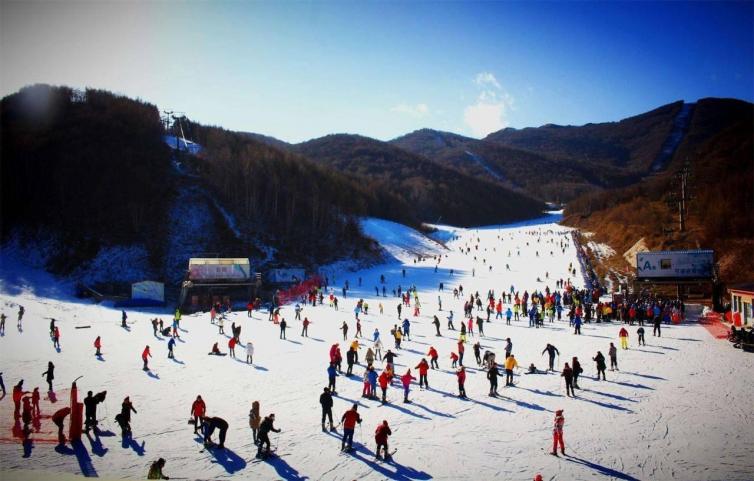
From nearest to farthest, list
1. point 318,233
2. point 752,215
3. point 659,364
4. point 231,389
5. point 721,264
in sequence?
point 231,389, point 659,364, point 721,264, point 752,215, point 318,233

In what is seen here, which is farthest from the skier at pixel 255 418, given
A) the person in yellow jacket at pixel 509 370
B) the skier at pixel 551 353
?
the skier at pixel 551 353

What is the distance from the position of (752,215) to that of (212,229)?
193ft

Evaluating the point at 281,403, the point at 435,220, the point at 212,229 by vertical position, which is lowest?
the point at 281,403

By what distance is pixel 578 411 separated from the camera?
11.4 m

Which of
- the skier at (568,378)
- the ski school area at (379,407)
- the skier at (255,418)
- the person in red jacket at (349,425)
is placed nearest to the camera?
the ski school area at (379,407)

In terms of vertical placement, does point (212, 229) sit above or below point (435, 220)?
below

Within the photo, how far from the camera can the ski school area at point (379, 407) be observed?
349 inches

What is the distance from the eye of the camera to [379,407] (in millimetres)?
11852

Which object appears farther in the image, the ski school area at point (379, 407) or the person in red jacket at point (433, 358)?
the person in red jacket at point (433, 358)

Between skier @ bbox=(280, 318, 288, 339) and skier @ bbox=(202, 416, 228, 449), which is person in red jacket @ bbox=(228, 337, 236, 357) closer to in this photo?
skier @ bbox=(280, 318, 288, 339)

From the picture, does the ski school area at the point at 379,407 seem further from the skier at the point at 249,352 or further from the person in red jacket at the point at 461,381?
the skier at the point at 249,352

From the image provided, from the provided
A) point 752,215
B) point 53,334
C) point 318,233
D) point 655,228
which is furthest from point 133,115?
point 752,215

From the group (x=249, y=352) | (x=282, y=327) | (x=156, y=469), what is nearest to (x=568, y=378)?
(x=156, y=469)

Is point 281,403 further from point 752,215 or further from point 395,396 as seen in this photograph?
point 752,215
